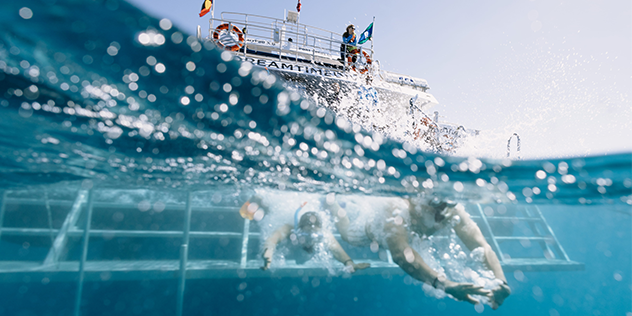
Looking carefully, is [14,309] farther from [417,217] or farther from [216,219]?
[417,217]

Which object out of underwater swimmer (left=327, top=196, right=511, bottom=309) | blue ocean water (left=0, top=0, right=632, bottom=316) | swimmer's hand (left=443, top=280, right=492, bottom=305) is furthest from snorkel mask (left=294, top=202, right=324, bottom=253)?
swimmer's hand (left=443, top=280, right=492, bottom=305)

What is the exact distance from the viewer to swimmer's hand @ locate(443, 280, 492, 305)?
4.06 meters

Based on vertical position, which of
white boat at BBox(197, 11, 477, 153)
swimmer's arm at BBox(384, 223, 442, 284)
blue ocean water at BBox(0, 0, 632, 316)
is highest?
white boat at BBox(197, 11, 477, 153)

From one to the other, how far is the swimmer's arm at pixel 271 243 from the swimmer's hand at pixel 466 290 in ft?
12.6

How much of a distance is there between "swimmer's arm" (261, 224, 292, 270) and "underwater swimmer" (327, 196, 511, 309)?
203 cm

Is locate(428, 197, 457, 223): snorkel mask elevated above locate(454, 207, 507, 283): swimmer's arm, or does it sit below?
above

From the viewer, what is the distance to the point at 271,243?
7.49 meters

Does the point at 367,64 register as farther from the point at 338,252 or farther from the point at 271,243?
the point at 271,243

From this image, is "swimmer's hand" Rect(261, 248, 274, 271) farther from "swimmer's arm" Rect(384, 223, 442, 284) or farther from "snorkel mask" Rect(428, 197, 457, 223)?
"snorkel mask" Rect(428, 197, 457, 223)

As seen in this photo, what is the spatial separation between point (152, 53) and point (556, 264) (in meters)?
13.5

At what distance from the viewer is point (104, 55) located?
2.17 m

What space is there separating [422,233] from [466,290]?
2223 millimetres

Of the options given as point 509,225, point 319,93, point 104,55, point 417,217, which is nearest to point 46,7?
point 104,55

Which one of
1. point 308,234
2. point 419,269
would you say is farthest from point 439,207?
point 308,234
